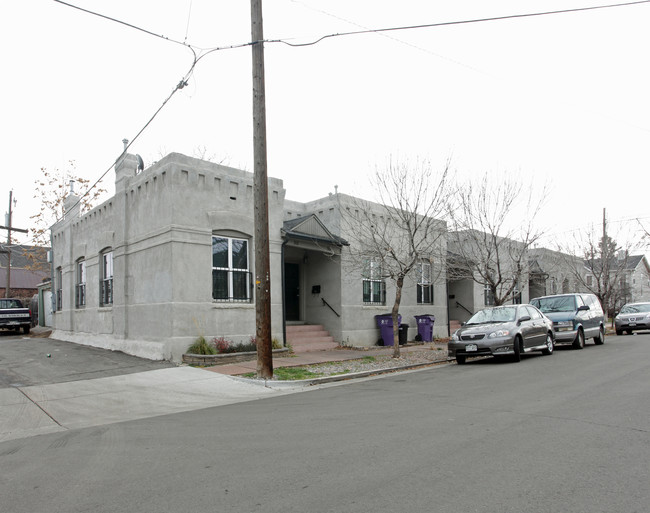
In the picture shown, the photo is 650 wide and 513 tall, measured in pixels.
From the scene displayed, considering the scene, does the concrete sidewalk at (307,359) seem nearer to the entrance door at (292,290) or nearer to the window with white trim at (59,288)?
the entrance door at (292,290)

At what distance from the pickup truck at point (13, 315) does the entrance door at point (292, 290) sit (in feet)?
48.9

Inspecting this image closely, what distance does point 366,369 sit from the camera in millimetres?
12359

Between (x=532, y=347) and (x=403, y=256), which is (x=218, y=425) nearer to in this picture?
(x=532, y=347)

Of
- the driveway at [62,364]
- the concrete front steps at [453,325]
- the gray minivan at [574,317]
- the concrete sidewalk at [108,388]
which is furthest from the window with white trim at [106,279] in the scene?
the concrete front steps at [453,325]

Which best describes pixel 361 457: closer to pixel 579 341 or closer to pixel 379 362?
pixel 379 362

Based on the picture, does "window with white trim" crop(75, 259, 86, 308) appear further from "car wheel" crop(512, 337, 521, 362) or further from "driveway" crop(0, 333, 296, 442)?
"car wheel" crop(512, 337, 521, 362)

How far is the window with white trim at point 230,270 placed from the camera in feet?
47.3

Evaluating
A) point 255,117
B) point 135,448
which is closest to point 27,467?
point 135,448

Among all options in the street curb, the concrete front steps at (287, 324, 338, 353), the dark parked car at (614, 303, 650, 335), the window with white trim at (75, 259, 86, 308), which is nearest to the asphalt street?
the street curb

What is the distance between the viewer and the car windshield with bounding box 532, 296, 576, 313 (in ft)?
57.4

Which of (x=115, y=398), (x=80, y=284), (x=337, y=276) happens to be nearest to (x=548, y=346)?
(x=337, y=276)

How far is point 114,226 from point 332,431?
43.1ft

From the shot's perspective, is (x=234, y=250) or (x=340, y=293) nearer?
(x=234, y=250)

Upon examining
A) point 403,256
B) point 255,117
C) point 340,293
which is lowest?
point 340,293
